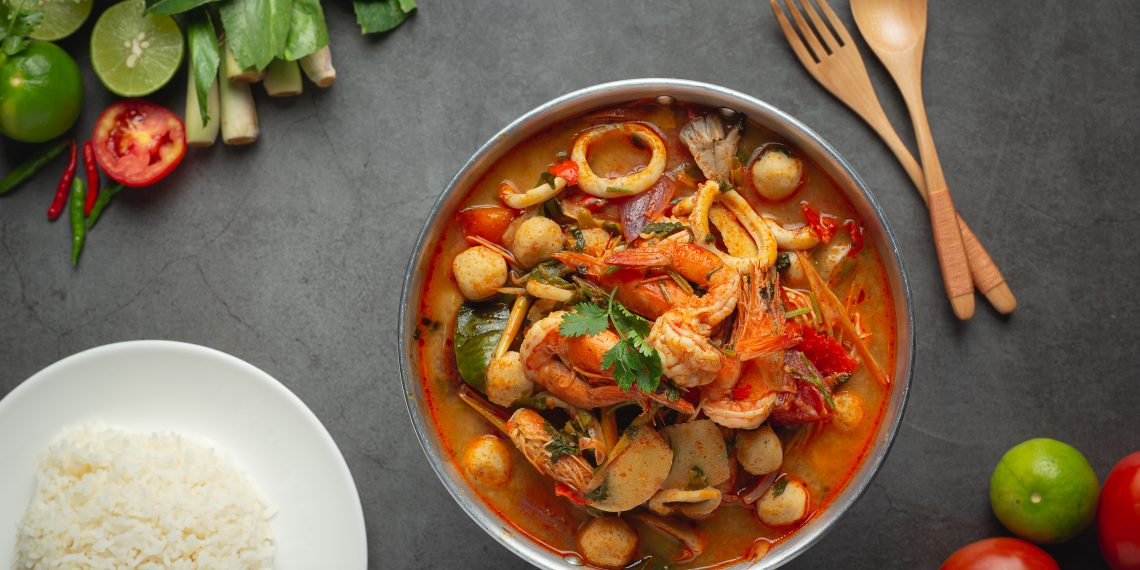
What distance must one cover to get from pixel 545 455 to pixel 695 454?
0.42 metres

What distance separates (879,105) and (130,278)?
106 inches

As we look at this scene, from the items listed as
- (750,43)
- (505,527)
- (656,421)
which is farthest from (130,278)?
(750,43)

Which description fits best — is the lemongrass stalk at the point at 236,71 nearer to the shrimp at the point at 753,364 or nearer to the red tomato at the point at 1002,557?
the shrimp at the point at 753,364

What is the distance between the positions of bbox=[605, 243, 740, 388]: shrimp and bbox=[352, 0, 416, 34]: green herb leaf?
1.27 metres

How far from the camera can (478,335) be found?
8.41 feet

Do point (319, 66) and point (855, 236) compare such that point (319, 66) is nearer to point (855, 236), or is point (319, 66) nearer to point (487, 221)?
point (487, 221)

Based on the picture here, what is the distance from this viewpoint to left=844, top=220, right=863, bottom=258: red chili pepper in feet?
8.48

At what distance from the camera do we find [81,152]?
3.15 m

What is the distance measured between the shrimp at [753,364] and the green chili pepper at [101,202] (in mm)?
2235

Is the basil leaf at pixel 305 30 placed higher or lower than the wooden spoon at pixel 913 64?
higher

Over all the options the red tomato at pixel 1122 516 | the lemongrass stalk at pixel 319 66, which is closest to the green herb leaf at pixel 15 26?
the lemongrass stalk at pixel 319 66

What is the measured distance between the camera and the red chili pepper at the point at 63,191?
122 inches

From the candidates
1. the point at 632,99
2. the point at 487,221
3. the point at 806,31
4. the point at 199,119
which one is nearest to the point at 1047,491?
the point at 806,31

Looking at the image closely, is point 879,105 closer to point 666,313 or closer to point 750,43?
point 750,43
